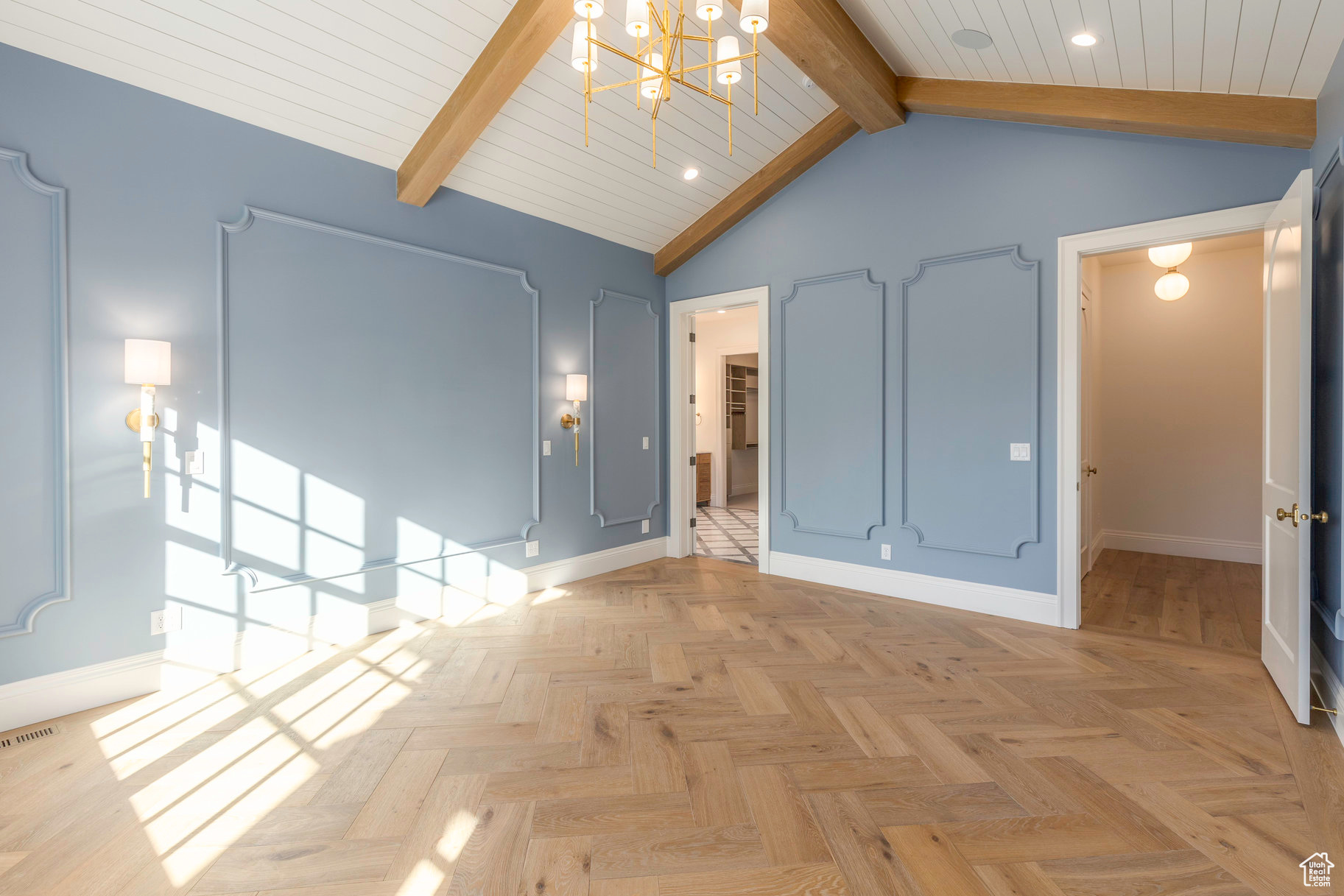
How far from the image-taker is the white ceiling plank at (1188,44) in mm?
2494

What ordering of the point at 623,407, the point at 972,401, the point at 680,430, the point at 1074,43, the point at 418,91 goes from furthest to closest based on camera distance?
1. the point at 680,430
2. the point at 623,407
3. the point at 972,401
4. the point at 418,91
5. the point at 1074,43

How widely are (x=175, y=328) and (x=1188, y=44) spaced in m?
4.76

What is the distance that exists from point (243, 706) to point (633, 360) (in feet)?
11.8

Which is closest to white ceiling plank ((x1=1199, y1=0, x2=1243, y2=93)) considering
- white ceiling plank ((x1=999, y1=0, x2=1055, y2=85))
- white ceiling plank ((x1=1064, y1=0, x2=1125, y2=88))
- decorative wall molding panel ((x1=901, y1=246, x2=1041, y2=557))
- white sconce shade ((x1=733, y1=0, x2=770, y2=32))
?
white ceiling plank ((x1=1064, y1=0, x2=1125, y2=88))

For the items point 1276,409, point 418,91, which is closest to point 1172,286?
point 1276,409

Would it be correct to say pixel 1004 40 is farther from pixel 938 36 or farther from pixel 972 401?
pixel 972 401

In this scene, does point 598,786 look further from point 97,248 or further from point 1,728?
point 97,248

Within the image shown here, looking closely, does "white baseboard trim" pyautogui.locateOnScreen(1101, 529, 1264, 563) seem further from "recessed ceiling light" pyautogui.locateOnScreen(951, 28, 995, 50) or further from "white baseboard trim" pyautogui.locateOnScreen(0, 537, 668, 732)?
"white baseboard trim" pyautogui.locateOnScreen(0, 537, 668, 732)

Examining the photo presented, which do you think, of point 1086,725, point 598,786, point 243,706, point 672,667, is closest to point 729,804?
point 598,786

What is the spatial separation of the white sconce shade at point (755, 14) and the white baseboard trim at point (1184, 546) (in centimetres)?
573

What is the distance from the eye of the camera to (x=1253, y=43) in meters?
2.56

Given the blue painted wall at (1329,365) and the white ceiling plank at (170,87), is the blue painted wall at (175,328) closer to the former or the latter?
the white ceiling plank at (170,87)

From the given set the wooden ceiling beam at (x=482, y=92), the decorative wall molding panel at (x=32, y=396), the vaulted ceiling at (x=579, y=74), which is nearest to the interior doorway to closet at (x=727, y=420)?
the vaulted ceiling at (x=579, y=74)

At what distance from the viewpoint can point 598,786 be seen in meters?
2.11
